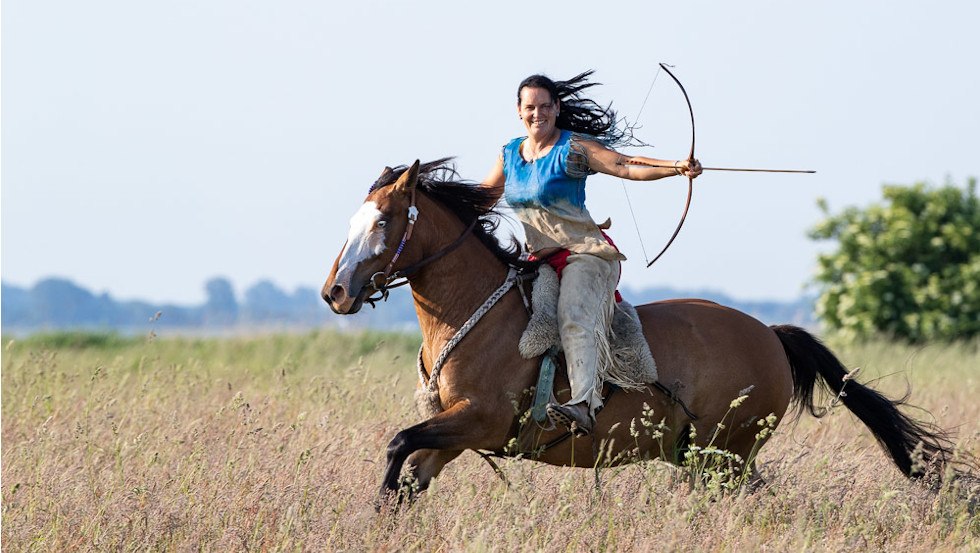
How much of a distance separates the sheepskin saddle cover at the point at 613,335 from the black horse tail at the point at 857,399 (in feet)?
4.34

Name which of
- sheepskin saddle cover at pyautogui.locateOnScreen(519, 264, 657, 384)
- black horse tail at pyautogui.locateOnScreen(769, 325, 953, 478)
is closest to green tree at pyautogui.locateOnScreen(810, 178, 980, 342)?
black horse tail at pyautogui.locateOnScreen(769, 325, 953, 478)

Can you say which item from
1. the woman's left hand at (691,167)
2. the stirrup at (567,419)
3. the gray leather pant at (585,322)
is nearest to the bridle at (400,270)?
the gray leather pant at (585,322)

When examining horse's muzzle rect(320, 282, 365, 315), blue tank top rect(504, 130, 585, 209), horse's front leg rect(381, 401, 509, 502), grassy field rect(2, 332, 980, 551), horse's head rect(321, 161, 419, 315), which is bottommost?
grassy field rect(2, 332, 980, 551)

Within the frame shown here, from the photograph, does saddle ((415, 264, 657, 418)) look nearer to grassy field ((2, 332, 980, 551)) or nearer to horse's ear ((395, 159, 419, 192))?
grassy field ((2, 332, 980, 551))

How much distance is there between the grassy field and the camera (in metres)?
5.16

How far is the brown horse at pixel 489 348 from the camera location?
18.2ft

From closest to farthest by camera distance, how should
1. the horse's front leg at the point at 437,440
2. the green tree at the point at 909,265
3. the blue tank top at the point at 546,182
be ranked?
the horse's front leg at the point at 437,440 < the blue tank top at the point at 546,182 < the green tree at the point at 909,265

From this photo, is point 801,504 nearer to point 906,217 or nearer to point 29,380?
point 29,380

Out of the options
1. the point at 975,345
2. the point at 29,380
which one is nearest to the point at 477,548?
the point at 29,380

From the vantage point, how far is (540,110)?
5965 mm

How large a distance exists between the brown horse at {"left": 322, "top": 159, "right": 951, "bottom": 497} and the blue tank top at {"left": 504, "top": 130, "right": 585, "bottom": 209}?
14cm

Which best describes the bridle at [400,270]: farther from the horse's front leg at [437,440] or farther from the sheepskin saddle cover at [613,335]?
the horse's front leg at [437,440]

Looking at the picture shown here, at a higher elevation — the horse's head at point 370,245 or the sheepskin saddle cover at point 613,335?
the horse's head at point 370,245

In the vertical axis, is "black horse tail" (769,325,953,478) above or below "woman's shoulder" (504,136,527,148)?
below
